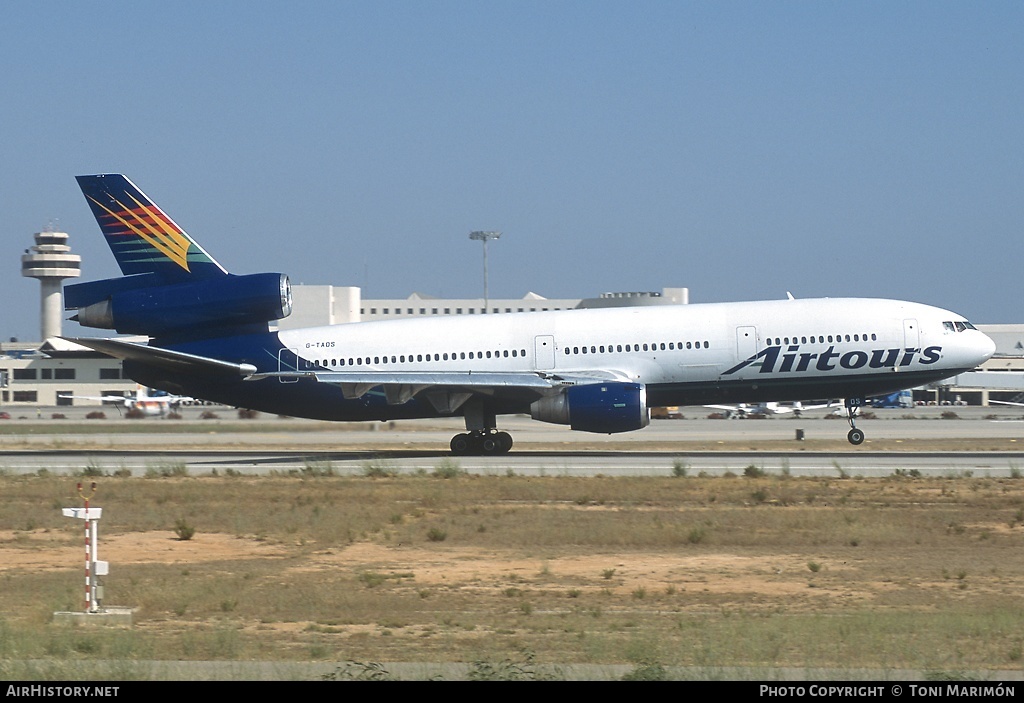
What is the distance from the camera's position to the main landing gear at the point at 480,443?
117ft

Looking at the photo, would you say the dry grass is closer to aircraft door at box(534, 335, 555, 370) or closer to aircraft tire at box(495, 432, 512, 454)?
aircraft door at box(534, 335, 555, 370)

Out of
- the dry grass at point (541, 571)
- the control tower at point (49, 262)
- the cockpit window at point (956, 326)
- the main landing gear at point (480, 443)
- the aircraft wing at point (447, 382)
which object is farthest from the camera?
the control tower at point (49, 262)

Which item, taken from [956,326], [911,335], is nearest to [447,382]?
[911,335]

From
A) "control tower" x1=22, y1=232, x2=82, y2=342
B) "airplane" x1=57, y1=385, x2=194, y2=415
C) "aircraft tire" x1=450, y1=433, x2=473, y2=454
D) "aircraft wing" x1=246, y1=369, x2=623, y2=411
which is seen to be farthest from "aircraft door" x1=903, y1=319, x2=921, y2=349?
"control tower" x1=22, y1=232, x2=82, y2=342

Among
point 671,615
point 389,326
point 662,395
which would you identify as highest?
point 389,326

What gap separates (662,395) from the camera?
113 feet

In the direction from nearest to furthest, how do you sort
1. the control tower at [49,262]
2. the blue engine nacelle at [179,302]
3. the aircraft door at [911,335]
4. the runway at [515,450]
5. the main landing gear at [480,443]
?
the runway at [515,450] → the aircraft door at [911,335] → the blue engine nacelle at [179,302] → the main landing gear at [480,443] → the control tower at [49,262]

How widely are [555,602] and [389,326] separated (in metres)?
22.9

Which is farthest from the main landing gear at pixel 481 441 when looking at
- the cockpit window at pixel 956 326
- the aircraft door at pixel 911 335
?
the cockpit window at pixel 956 326

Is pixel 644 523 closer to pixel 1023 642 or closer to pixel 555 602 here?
pixel 555 602

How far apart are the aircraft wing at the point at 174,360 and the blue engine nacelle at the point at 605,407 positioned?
9657 millimetres

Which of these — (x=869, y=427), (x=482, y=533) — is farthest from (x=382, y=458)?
(x=869, y=427)

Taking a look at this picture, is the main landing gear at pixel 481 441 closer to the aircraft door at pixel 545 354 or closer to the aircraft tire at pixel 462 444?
the aircraft tire at pixel 462 444

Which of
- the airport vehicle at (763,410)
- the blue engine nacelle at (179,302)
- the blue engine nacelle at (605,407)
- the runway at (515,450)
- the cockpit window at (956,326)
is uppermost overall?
the blue engine nacelle at (179,302)
